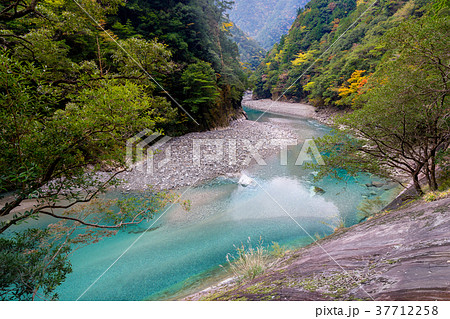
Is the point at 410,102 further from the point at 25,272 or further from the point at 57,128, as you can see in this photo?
the point at 25,272

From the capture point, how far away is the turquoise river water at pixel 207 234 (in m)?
4.17

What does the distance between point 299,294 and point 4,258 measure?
298 centimetres

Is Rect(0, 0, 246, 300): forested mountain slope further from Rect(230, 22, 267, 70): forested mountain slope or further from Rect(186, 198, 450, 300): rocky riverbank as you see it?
Rect(230, 22, 267, 70): forested mountain slope

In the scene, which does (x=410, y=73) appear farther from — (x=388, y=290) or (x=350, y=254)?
(x=388, y=290)

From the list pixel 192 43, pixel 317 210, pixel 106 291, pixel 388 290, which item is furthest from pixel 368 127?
pixel 192 43

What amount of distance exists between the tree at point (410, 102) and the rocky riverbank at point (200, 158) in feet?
18.5

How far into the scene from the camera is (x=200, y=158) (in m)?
10.5

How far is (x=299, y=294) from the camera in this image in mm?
1881

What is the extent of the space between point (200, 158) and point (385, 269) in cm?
917

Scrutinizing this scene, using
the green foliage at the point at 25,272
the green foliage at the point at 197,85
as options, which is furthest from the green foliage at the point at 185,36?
the green foliage at the point at 25,272

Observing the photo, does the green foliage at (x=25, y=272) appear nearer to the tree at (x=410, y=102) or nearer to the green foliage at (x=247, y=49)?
the tree at (x=410, y=102)

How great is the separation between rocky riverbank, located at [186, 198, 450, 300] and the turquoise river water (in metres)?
2.46

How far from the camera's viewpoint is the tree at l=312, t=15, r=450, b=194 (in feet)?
11.4

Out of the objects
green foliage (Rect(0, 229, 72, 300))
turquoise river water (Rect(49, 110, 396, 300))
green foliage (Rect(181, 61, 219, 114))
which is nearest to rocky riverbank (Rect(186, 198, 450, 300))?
green foliage (Rect(0, 229, 72, 300))
